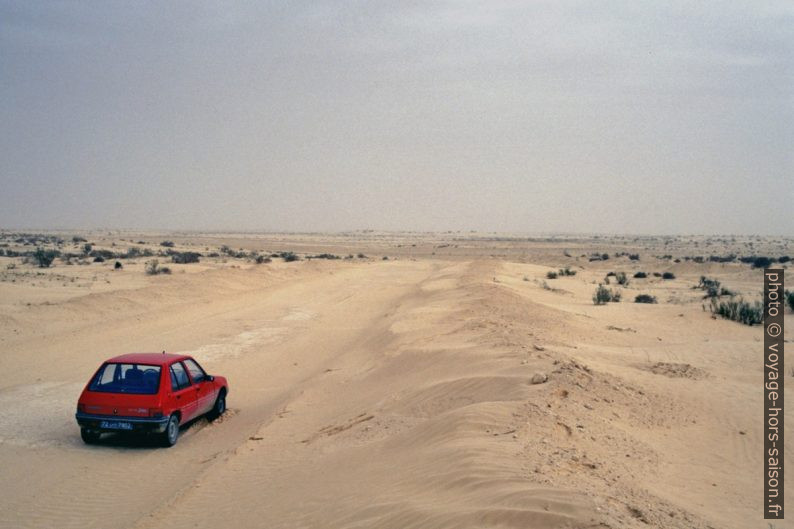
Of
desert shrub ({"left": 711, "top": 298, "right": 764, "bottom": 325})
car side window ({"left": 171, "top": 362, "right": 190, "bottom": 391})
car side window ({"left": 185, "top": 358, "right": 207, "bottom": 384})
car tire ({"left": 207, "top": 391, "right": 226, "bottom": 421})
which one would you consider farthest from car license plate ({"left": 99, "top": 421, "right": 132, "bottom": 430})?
desert shrub ({"left": 711, "top": 298, "right": 764, "bottom": 325})

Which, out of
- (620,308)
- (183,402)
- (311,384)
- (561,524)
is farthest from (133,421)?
(620,308)

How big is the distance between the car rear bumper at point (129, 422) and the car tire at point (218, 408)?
6.82 ft

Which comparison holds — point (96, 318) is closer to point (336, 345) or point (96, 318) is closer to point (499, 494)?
point (336, 345)

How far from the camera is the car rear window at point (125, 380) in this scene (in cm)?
993

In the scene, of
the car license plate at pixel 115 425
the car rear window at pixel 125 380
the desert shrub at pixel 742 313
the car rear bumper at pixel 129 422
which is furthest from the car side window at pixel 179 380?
the desert shrub at pixel 742 313

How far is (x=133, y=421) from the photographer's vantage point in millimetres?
9641

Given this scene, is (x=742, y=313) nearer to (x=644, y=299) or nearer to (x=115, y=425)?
(x=644, y=299)

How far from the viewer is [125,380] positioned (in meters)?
10.2

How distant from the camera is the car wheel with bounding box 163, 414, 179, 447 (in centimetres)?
988

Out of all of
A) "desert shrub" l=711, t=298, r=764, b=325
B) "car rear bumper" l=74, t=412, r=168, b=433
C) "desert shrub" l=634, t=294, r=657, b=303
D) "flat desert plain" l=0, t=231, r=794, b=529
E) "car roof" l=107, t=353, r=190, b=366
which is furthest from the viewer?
"desert shrub" l=634, t=294, r=657, b=303

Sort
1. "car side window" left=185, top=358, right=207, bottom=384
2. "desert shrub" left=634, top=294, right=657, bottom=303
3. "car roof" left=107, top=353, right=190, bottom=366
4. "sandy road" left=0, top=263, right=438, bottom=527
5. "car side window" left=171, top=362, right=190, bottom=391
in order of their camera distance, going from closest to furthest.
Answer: "sandy road" left=0, top=263, right=438, bottom=527 < "car roof" left=107, top=353, right=190, bottom=366 < "car side window" left=171, top=362, right=190, bottom=391 < "car side window" left=185, top=358, right=207, bottom=384 < "desert shrub" left=634, top=294, right=657, bottom=303

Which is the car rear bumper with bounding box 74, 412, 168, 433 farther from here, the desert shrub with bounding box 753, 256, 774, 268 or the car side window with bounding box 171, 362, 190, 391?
the desert shrub with bounding box 753, 256, 774, 268

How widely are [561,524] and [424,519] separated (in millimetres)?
1256

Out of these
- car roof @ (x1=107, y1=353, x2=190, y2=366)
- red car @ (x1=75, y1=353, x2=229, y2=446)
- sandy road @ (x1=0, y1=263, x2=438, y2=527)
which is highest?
car roof @ (x1=107, y1=353, x2=190, y2=366)
